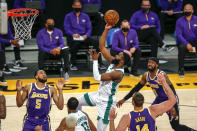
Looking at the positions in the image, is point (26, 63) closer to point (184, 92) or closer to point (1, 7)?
point (184, 92)

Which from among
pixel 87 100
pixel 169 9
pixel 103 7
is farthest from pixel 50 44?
pixel 87 100

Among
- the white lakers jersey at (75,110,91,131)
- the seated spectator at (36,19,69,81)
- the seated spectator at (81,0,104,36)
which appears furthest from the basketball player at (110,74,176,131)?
the seated spectator at (81,0,104,36)

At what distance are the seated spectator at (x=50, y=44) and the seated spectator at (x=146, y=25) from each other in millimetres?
2208

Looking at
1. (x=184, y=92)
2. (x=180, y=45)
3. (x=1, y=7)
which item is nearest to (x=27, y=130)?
(x=1, y=7)

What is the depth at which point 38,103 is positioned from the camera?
7.19 meters

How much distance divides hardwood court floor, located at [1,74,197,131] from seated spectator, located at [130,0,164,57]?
51.6 inches

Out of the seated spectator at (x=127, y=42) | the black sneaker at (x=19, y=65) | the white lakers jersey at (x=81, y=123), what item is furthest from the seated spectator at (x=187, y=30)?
the white lakers jersey at (x=81, y=123)

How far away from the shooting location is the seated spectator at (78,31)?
12508mm

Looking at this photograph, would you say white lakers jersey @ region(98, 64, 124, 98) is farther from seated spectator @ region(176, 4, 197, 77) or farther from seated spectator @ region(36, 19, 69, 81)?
seated spectator @ region(176, 4, 197, 77)

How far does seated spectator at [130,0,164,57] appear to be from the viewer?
41.5 ft

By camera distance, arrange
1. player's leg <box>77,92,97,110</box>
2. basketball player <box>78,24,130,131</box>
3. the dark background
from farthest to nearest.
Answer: the dark background
player's leg <box>77,92,97,110</box>
basketball player <box>78,24,130,131</box>

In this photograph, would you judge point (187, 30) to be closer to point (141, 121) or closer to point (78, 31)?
point (78, 31)

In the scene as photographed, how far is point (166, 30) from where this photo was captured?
15336mm

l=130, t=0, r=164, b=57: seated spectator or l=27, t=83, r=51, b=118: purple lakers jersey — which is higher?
l=130, t=0, r=164, b=57: seated spectator
